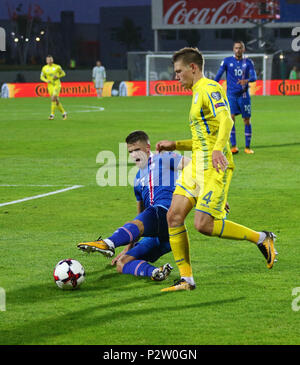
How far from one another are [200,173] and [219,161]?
340mm

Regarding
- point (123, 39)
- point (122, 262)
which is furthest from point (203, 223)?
point (123, 39)

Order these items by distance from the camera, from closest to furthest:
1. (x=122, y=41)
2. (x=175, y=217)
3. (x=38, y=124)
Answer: (x=175, y=217)
(x=38, y=124)
(x=122, y=41)

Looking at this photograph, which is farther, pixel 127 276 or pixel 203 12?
pixel 203 12

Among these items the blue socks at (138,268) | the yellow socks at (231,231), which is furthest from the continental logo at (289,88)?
the yellow socks at (231,231)

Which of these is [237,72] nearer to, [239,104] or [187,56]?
[239,104]

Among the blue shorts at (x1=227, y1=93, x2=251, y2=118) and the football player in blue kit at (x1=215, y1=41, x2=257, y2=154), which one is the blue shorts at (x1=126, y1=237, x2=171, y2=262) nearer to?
the football player in blue kit at (x1=215, y1=41, x2=257, y2=154)

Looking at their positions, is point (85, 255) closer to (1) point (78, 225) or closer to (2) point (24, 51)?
(1) point (78, 225)

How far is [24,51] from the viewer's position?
107062 mm

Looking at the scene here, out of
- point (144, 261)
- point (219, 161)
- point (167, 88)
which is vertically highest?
point (167, 88)

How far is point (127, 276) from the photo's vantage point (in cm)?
705

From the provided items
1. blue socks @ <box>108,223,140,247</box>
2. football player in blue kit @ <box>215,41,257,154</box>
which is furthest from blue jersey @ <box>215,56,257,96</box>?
blue socks @ <box>108,223,140,247</box>

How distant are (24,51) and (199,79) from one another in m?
103

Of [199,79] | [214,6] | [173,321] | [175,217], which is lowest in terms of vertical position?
[173,321]
